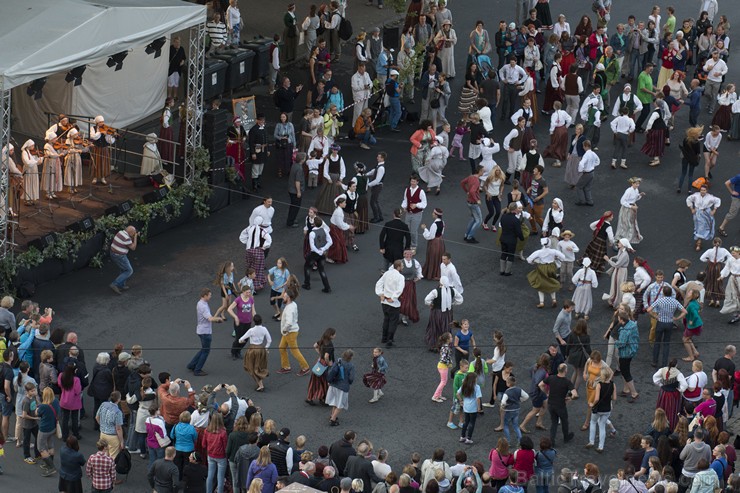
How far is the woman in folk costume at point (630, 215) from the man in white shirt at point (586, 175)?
142 cm

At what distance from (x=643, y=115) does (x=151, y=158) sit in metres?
10.4

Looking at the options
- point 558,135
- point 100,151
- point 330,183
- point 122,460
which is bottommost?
point 122,460

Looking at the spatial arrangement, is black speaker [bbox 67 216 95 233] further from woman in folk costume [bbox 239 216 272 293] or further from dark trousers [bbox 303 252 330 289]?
dark trousers [bbox 303 252 330 289]

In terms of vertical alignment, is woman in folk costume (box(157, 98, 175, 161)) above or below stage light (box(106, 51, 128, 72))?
below

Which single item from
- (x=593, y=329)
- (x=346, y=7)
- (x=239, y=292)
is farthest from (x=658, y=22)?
(x=239, y=292)

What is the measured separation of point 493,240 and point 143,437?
8847mm

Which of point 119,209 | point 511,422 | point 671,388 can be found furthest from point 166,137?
point 671,388

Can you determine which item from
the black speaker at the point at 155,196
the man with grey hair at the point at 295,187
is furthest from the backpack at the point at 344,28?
the black speaker at the point at 155,196

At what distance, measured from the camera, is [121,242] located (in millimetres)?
23922

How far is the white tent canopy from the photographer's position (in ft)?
78.9

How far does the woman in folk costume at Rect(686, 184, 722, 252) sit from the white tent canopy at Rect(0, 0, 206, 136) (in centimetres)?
922

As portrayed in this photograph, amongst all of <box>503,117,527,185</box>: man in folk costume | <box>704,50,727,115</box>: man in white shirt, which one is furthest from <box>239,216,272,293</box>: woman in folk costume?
<box>704,50,727,115</box>: man in white shirt

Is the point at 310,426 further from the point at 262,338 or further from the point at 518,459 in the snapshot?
the point at 518,459

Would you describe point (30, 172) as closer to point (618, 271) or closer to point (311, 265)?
point (311, 265)
